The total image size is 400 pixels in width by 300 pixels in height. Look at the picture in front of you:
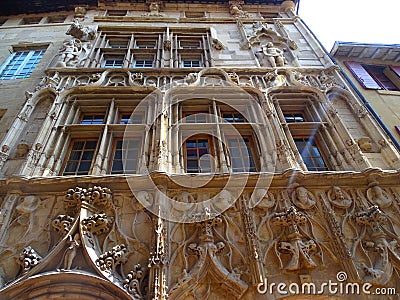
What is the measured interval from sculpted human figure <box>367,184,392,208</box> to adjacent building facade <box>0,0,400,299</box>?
0.08 ft

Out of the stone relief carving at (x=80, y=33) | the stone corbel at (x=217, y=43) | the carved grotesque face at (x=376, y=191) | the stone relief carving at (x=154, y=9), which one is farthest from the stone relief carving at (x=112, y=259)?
the stone relief carving at (x=154, y=9)

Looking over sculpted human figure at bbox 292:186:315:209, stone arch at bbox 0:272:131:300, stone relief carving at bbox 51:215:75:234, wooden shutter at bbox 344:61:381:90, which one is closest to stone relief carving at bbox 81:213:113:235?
stone relief carving at bbox 51:215:75:234

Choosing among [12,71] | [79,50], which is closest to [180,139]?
[79,50]

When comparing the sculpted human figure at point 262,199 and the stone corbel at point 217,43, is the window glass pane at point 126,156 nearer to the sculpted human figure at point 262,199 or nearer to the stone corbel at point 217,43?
the sculpted human figure at point 262,199

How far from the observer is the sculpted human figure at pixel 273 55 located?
1008cm

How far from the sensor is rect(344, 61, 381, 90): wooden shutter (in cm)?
955

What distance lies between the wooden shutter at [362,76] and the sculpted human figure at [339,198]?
533cm

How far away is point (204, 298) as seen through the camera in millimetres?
4516

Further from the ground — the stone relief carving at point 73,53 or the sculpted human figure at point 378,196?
the stone relief carving at point 73,53

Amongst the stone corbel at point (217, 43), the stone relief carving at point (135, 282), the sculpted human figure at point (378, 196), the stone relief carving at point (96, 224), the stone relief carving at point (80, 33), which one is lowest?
the stone relief carving at point (135, 282)

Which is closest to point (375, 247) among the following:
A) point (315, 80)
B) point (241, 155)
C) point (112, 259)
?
point (241, 155)

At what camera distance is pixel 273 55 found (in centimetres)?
1044

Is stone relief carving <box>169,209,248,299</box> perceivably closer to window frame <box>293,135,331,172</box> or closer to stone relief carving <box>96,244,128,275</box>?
stone relief carving <box>96,244,128,275</box>

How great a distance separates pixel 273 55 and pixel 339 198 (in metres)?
6.50
